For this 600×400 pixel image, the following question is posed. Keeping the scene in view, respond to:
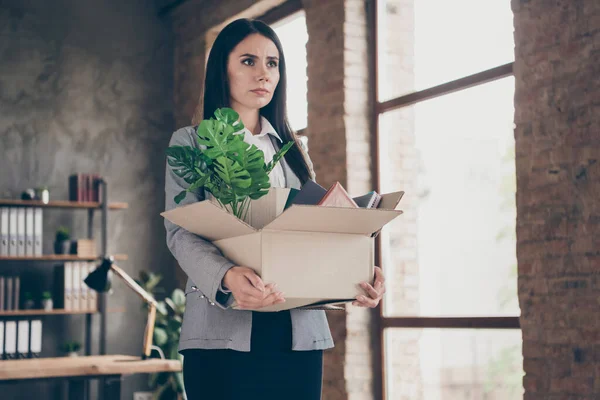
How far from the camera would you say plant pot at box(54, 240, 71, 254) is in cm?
599

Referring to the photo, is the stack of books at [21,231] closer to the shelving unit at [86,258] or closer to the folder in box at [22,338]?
the shelving unit at [86,258]

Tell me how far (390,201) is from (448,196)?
297 centimetres

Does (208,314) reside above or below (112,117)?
below

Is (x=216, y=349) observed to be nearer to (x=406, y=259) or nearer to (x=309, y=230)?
(x=309, y=230)

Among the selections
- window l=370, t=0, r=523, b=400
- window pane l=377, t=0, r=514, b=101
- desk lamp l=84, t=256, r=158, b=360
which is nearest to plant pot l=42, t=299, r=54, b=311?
desk lamp l=84, t=256, r=158, b=360

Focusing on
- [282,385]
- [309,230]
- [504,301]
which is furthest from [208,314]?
[504,301]

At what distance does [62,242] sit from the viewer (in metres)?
6.00

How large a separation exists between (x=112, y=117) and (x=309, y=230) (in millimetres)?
5437

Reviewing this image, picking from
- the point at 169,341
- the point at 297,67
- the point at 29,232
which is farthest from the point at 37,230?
the point at 297,67

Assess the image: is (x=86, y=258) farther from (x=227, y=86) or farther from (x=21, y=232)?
(x=227, y=86)

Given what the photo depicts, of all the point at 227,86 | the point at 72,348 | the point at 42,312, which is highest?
the point at 227,86

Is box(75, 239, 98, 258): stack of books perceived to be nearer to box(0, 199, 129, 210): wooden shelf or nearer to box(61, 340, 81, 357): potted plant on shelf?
box(0, 199, 129, 210): wooden shelf

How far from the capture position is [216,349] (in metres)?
1.50

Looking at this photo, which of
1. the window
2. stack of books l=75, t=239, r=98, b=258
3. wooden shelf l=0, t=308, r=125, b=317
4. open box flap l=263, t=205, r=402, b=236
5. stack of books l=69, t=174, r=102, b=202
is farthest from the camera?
stack of books l=69, t=174, r=102, b=202
